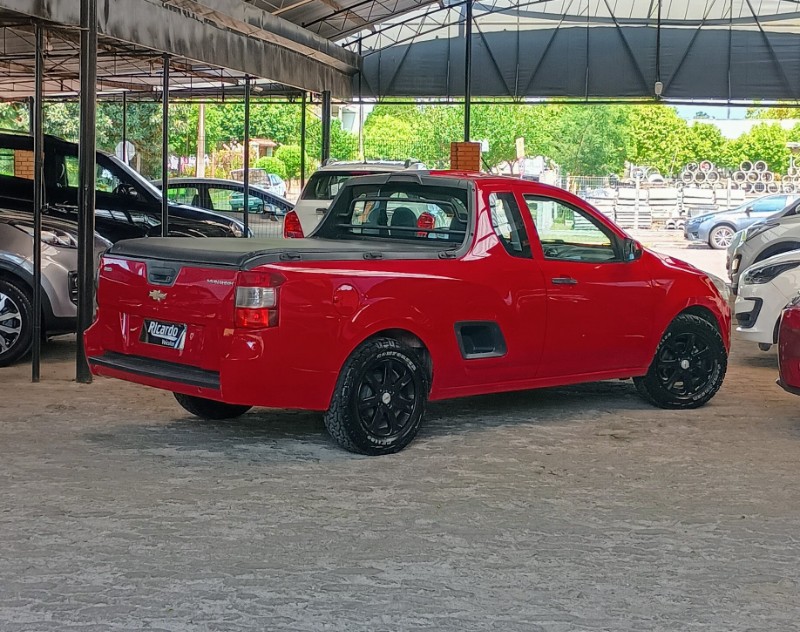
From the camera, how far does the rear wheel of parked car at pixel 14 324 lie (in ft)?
32.0

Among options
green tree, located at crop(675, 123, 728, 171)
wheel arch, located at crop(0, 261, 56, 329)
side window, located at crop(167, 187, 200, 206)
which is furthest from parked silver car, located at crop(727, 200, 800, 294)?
green tree, located at crop(675, 123, 728, 171)

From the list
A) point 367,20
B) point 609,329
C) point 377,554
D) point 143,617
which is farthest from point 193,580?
point 367,20

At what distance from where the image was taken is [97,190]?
13.6 metres

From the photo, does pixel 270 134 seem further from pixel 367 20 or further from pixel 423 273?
pixel 423 273

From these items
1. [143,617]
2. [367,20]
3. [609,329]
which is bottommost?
[143,617]

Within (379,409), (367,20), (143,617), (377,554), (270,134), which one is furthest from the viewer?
(270,134)

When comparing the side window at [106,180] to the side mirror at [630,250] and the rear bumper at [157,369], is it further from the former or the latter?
the side mirror at [630,250]

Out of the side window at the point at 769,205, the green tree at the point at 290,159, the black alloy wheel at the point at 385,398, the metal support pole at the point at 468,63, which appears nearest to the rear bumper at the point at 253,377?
the black alloy wheel at the point at 385,398

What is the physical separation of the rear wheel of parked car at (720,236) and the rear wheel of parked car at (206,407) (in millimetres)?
27481

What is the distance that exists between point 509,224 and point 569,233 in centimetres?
61

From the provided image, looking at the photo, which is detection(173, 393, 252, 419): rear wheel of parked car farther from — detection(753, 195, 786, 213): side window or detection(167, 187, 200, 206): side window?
detection(753, 195, 786, 213): side window

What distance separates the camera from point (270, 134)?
65.8 metres

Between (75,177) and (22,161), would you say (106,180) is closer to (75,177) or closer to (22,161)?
(75,177)

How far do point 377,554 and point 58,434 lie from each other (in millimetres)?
3092
